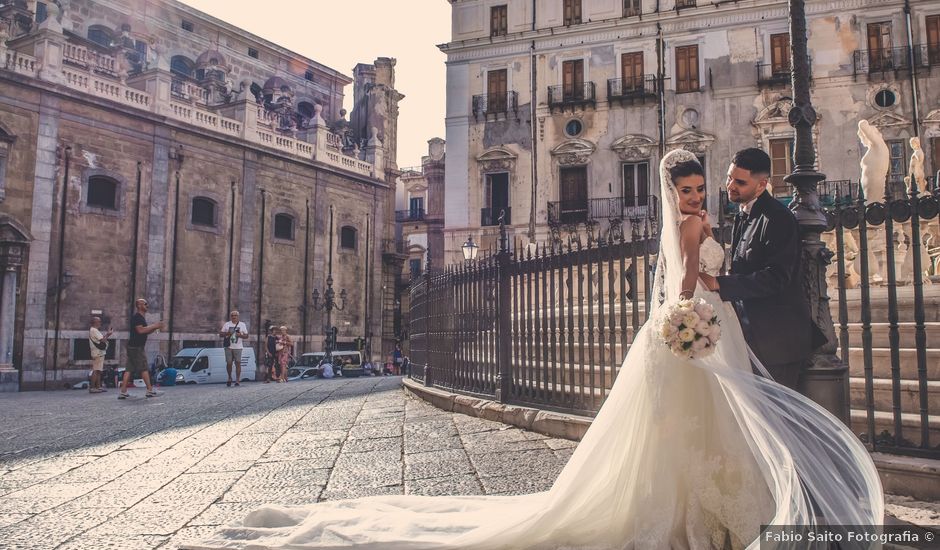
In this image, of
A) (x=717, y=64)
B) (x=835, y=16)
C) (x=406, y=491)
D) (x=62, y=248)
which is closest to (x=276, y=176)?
(x=62, y=248)

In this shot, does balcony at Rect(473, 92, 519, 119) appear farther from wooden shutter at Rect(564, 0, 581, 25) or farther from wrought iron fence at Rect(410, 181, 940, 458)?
wrought iron fence at Rect(410, 181, 940, 458)

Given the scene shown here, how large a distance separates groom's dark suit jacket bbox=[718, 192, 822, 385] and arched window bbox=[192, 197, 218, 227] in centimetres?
2215

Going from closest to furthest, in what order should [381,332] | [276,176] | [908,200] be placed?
[908,200] < [276,176] < [381,332]

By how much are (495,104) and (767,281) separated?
2252cm

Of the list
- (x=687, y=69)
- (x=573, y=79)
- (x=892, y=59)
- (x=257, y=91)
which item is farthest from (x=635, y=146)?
(x=257, y=91)

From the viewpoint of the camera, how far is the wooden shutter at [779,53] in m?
21.5

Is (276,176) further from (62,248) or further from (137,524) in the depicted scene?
(137,524)

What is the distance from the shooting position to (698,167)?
118 inches

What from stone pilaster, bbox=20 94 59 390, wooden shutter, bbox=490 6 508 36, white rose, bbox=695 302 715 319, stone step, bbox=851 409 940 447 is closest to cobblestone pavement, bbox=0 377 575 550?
white rose, bbox=695 302 715 319

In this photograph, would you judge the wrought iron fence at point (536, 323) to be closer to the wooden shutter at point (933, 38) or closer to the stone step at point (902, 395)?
the stone step at point (902, 395)

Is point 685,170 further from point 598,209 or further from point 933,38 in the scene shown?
point 933,38

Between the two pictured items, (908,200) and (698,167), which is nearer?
(698,167)

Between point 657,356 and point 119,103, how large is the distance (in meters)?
21.3

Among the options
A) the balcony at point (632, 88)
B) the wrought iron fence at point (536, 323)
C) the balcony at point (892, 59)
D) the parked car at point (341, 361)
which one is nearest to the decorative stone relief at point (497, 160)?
the balcony at point (632, 88)
